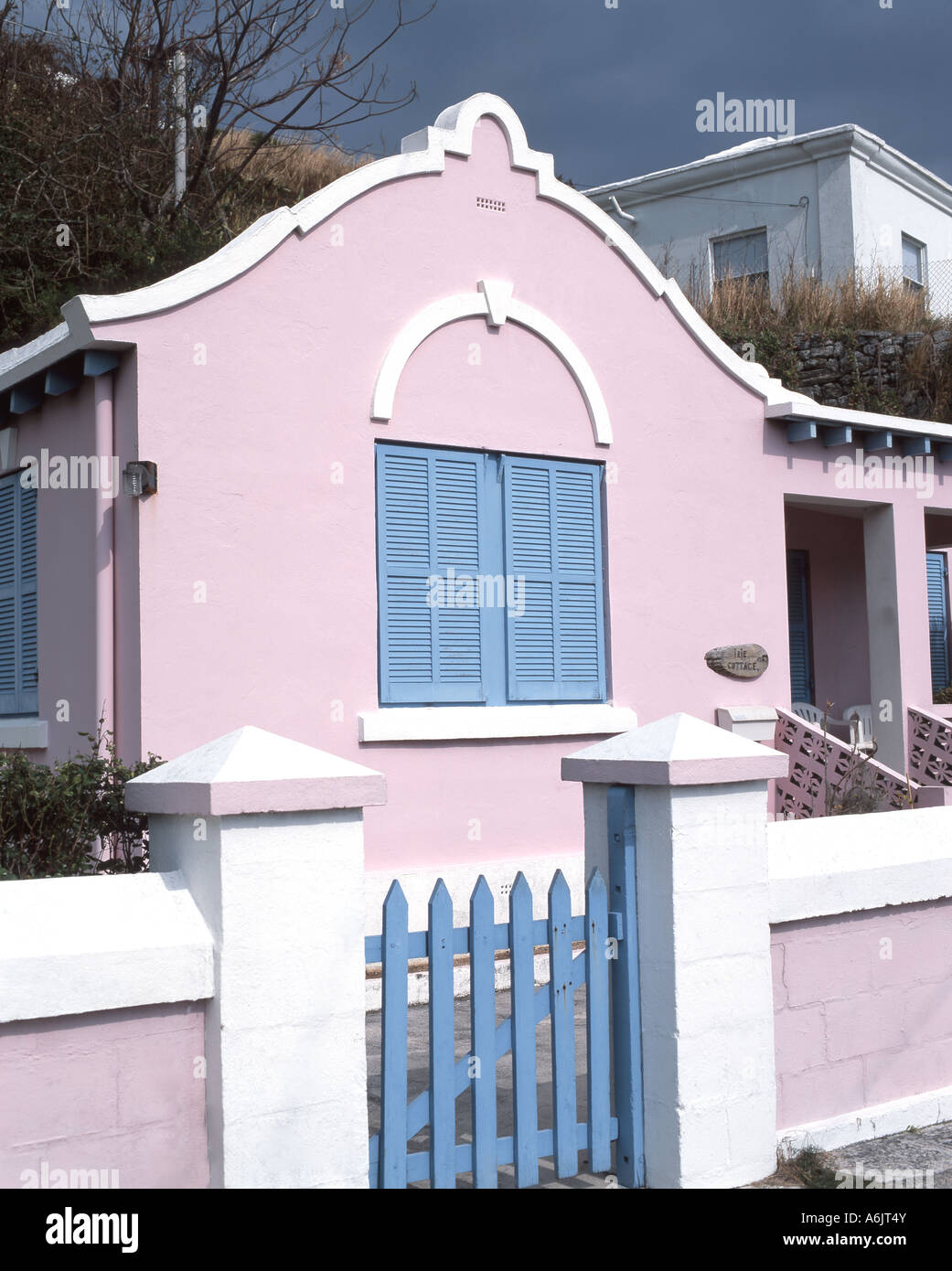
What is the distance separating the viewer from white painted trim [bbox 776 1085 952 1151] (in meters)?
5.03

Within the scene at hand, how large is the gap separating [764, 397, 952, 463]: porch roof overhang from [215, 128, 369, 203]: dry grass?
345 inches

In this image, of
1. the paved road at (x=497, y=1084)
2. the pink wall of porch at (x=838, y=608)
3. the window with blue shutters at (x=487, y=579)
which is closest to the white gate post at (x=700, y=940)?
the paved road at (x=497, y=1084)

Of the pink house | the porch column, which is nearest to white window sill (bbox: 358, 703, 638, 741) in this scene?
the pink house

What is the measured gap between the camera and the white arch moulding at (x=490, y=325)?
28.0ft

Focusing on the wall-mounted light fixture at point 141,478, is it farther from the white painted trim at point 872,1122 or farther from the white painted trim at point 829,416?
the white painted trim at point 829,416

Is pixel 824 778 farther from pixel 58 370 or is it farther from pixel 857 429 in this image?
pixel 58 370

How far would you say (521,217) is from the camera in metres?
9.37

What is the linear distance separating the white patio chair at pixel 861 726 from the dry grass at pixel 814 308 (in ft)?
21.9

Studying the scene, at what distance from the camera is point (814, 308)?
18.0 metres

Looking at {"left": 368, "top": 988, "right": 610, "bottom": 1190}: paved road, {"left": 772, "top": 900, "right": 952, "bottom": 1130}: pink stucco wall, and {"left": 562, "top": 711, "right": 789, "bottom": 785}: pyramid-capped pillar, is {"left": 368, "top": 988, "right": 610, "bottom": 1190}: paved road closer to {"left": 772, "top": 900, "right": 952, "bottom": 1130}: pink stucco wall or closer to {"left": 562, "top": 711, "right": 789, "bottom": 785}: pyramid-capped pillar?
{"left": 772, "top": 900, "right": 952, "bottom": 1130}: pink stucco wall

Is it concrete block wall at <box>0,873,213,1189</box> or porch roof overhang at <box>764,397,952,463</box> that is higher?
porch roof overhang at <box>764,397,952,463</box>

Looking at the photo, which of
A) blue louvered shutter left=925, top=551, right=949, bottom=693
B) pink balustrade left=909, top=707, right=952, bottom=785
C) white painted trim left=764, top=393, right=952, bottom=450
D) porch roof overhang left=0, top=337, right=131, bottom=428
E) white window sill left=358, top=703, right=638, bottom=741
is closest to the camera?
porch roof overhang left=0, top=337, right=131, bottom=428
